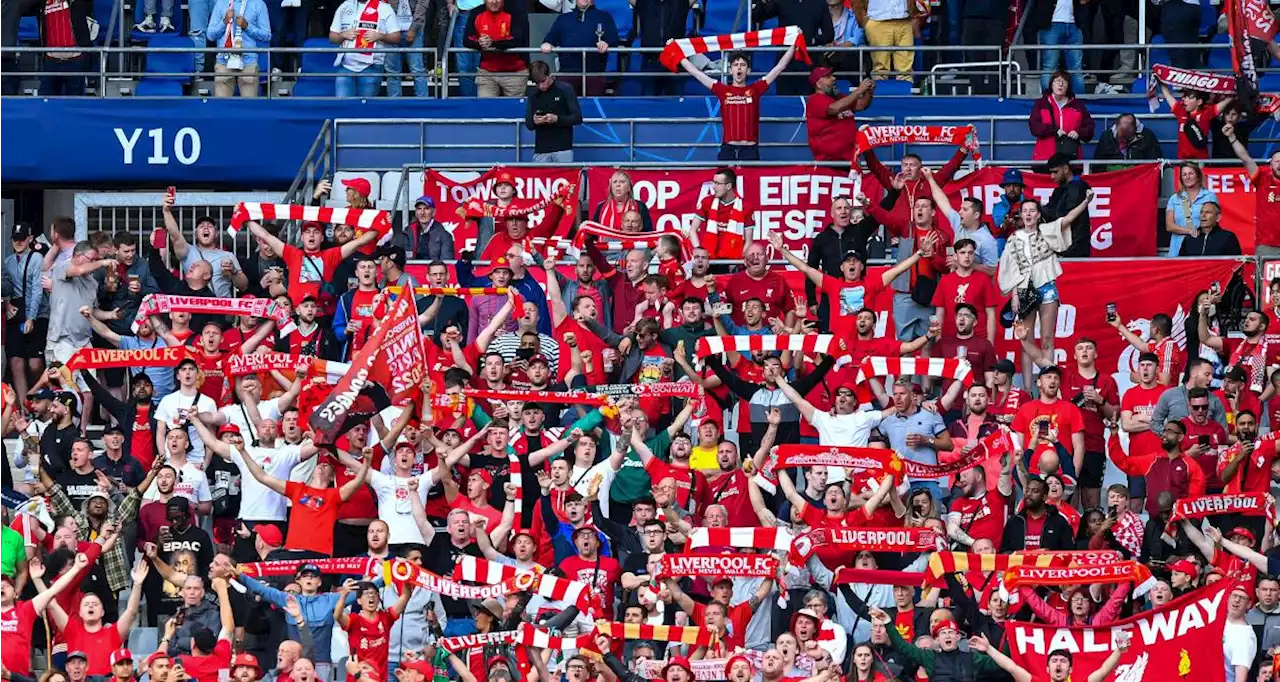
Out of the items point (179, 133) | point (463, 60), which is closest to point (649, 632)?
point (179, 133)

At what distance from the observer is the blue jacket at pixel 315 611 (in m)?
22.8

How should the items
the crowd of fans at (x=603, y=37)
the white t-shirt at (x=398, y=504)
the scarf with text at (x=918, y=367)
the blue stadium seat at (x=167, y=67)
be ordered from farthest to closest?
the blue stadium seat at (x=167, y=67)
the crowd of fans at (x=603, y=37)
the scarf with text at (x=918, y=367)
the white t-shirt at (x=398, y=504)

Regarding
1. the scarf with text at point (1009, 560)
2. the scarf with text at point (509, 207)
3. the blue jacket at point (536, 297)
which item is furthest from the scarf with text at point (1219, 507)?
the scarf with text at point (509, 207)

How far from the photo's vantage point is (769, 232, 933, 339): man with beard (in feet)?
86.9

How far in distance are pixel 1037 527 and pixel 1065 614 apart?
1009 mm

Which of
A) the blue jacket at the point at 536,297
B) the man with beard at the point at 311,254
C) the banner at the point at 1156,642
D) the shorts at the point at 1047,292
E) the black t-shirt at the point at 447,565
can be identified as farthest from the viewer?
the man with beard at the point at 311,254

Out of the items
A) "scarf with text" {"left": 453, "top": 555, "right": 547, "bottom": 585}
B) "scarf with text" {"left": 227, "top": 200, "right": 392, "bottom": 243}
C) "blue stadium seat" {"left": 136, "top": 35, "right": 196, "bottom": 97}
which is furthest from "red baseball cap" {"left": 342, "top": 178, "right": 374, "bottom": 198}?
"scarf with text" {"left": 453, "top": 555, "right": 547, "bottom": 585}

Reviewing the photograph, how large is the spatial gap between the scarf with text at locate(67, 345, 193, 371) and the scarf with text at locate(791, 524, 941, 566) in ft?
18.1

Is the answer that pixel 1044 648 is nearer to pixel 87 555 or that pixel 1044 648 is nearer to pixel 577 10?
pixel 87 555

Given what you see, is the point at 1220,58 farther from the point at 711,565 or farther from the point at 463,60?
the point at 711,565

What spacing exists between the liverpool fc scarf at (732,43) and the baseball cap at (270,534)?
7583 mm

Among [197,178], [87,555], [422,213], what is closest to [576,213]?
[422,213]

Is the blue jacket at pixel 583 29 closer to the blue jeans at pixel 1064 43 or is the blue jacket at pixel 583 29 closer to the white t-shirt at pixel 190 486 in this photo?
the blue jeans at pixel 1064 43

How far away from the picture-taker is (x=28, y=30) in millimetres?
32500
